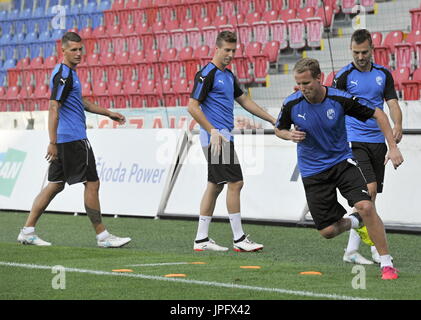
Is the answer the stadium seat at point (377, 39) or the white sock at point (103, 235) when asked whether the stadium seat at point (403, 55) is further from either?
the white sock at point (103, 235)

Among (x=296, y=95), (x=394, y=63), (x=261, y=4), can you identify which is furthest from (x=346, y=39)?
(x=296, y=95)

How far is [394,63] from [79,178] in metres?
8.10

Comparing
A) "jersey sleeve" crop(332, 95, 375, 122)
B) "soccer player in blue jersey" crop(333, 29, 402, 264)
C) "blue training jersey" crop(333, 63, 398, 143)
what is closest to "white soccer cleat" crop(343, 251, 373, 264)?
"soccer player in blue jersey" crop(333, 29, 402, 264)

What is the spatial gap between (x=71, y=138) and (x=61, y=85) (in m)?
0.60

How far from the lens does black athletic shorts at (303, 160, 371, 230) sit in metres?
7.54

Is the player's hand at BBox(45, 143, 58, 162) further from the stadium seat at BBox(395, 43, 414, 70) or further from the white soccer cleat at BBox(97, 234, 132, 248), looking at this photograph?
the stadium seat at BBox(395, 43, 414, 70)

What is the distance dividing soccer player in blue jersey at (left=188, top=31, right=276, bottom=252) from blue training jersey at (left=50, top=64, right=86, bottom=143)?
1386mm

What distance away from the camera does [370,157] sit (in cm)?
879

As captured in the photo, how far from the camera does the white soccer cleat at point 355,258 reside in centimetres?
856

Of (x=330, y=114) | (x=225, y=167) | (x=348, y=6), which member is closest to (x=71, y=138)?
(x=225, y=167)

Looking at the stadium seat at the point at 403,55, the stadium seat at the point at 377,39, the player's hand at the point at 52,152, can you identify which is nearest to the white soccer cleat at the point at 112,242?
the player's hand at the point at 52,152

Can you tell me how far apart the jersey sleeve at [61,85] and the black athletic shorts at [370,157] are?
3.22 metres

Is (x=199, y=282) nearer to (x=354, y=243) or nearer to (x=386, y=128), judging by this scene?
(x=386, y=128)
